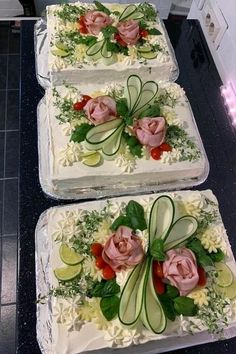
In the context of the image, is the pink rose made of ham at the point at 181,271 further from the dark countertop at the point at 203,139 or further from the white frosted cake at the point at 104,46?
the white frosted cake at the point at 104,46

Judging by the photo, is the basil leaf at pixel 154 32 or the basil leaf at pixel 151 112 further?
the basil leaf at pixel 154 32

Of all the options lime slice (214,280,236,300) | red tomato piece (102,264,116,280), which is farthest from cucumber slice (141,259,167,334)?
lime slice (214,280,236,300)

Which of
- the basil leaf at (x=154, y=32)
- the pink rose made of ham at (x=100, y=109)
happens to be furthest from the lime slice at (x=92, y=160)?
the basil leaf at (x=154, y=32)

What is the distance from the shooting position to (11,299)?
2.15 metres

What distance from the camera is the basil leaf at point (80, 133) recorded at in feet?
5.15

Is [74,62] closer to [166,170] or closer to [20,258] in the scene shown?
[166,170]

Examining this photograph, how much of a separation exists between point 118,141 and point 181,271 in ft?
1.96

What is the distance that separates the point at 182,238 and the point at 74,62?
100 cm

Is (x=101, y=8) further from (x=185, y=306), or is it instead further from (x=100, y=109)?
(x=185, y=306)

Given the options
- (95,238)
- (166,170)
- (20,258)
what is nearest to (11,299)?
(20,258)

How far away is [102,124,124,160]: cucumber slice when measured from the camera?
1556mm

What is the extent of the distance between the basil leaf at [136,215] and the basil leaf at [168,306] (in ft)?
0.80

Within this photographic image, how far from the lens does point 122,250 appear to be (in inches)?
49.0

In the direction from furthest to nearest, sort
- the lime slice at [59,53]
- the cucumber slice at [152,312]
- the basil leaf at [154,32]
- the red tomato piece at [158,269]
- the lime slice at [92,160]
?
the basil leaf at [154,32] < the lime slice at [59,53] < the lime slice at [92,160] < the red tomato piece at [158,269] < the cucumber slice at [152,312]
